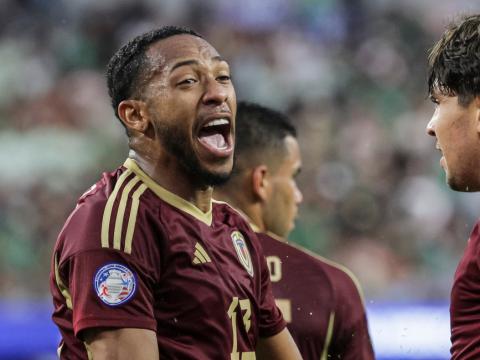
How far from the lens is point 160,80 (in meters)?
2.85

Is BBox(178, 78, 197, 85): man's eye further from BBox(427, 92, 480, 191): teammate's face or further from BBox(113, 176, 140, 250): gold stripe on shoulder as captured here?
BBox(427, 92, 480, 191): teammate's face

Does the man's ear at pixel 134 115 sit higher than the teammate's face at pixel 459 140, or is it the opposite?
the man's ear at pixel 134 115

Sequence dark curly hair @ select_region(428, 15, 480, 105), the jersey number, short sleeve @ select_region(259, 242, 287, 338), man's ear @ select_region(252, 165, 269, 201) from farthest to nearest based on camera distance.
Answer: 1. man's ear @ select_region(252, 165, 269, 201)
2. short sleeve @ select_region(259, 242, 287, 338)
3. dark curly hair @ select_region(428, 15, 480, 105)
4. the jersey number

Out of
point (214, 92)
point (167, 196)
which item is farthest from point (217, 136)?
point (167, 196)

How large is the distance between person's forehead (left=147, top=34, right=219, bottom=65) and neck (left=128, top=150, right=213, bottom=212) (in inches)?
11.3

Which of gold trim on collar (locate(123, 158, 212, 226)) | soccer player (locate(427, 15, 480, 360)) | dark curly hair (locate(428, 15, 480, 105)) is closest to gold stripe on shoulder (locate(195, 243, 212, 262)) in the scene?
gold trim on collar (locate(123, 158, 212, 226))

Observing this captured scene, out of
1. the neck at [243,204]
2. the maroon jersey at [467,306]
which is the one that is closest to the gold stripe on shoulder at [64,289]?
the maroon jersey at [467,306]

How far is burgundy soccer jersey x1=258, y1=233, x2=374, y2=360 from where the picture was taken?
3.78 metres

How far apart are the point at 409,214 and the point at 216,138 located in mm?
5832

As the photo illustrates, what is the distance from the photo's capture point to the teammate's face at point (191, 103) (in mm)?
2850

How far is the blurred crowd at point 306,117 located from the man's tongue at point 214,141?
16.5 feet

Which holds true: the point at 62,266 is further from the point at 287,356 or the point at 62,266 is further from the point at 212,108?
the point at 287,356

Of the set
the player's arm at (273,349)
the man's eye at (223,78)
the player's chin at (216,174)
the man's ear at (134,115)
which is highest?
the man's eye at (223,78)

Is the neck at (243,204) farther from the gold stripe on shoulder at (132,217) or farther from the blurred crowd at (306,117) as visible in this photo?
the blurred crowd at (306,117)
